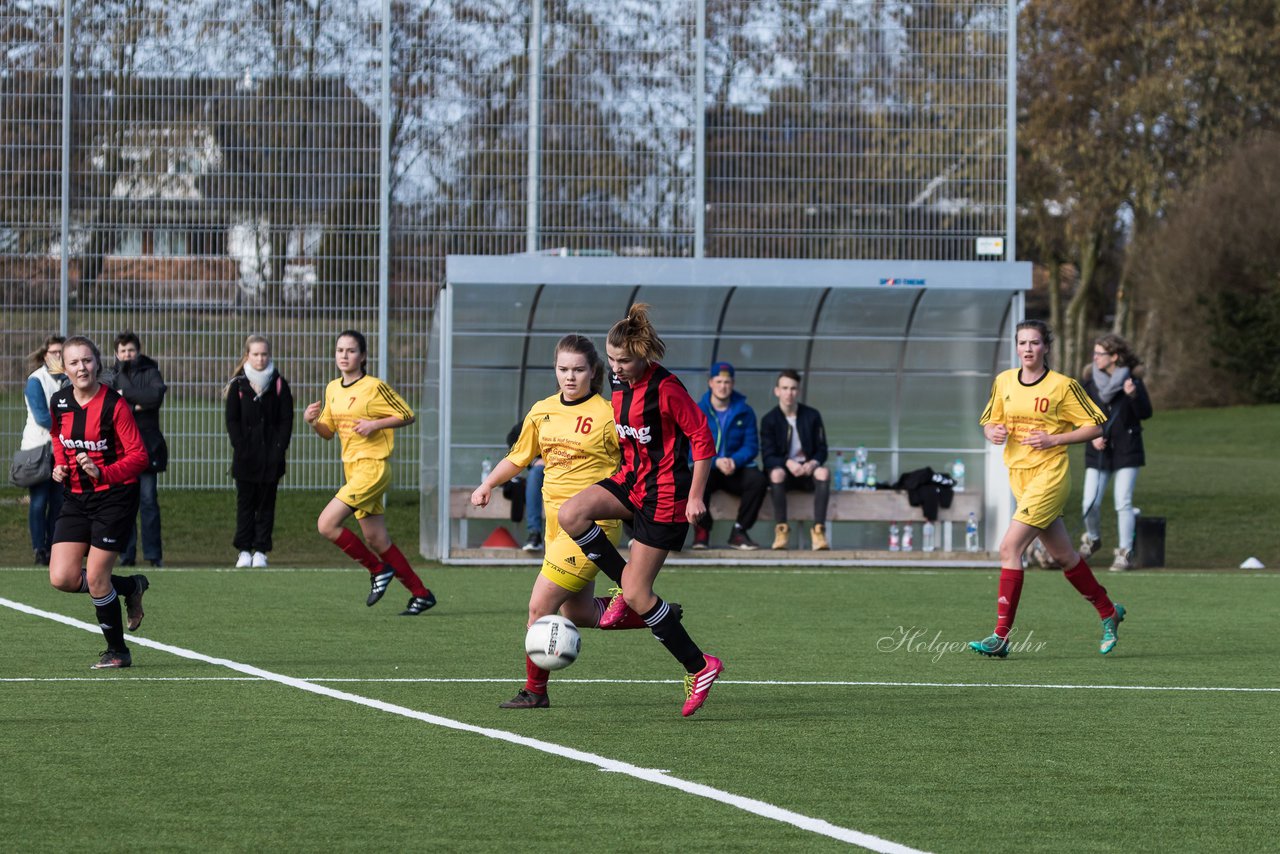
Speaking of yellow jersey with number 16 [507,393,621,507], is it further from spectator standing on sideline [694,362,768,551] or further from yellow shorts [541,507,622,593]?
spectator standing on sideline [694,362,768,551]

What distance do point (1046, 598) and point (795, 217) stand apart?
7997 mm

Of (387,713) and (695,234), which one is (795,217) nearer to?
(695,234)

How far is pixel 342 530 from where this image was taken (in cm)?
1186

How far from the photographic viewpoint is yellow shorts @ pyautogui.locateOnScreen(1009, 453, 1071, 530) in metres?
9.98

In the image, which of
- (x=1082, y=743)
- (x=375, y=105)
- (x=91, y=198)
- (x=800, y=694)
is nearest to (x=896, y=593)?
(x=800, y=694)

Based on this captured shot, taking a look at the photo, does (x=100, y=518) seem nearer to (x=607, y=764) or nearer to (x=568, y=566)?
(x=568, y=566)

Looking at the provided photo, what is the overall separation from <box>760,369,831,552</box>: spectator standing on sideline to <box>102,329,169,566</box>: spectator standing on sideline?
5.26m

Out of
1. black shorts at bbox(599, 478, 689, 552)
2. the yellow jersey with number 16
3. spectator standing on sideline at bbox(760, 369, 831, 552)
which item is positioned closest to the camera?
black shorts at bbox(599, 478, 689, 552)

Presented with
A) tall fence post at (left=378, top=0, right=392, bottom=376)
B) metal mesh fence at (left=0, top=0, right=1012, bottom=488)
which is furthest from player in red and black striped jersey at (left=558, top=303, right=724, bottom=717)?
tall fence post at (left=378, top=0, right=392, bottom=376)

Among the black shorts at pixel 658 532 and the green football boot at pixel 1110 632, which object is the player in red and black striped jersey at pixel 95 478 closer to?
the black shorts at pixel 658 532

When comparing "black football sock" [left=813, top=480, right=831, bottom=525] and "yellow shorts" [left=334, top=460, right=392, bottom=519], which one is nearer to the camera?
"yellow shorts" [left=334, top=460, right=392, bottom=519]

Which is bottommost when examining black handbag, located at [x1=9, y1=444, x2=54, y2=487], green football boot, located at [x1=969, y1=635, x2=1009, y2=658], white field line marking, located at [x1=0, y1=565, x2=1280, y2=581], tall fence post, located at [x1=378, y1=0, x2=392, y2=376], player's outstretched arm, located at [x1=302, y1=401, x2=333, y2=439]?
white field line marking, located at [x1=0, y1=565, x2=1280, y2=581]

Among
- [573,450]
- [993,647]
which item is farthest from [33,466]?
[993,647]

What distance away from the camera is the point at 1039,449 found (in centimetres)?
1002
